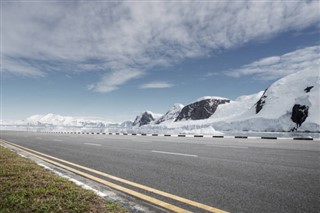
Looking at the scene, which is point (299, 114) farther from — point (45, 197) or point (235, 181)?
point (45, 197)

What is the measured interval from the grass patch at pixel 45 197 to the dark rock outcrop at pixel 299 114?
80.8 metres

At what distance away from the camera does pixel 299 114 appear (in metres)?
75.4

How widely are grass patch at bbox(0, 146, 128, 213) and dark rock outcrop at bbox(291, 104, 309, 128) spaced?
265ft

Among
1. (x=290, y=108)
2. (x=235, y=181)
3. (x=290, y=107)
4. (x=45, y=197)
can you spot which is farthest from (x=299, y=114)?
(x=45, y=197)

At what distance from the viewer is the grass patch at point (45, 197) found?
3.29 m

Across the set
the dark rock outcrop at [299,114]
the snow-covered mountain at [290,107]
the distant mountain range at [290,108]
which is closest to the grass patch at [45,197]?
the distant mountain range at [290,108]

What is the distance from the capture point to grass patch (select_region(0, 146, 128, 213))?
3295mm

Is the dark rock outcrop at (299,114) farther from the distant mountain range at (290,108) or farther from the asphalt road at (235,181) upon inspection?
the asphalt road at (235,181)

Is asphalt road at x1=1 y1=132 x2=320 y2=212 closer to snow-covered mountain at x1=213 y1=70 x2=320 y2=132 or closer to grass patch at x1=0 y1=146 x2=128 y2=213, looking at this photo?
grass patch at x1=0 y1=146 x2=128 y2=213

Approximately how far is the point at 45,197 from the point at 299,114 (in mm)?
83979

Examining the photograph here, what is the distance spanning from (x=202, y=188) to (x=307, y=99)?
82614 mm

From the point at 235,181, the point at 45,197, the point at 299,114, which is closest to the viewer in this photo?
the point at 45,197

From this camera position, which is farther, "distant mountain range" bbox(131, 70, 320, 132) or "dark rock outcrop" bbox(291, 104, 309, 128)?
"dark rock outcrop" bbox(291, 104, 309, 128)

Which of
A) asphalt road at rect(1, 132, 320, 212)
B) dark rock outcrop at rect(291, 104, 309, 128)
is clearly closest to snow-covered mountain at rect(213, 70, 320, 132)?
dark rock outcrop at rect(291, 104, 309, 128)
